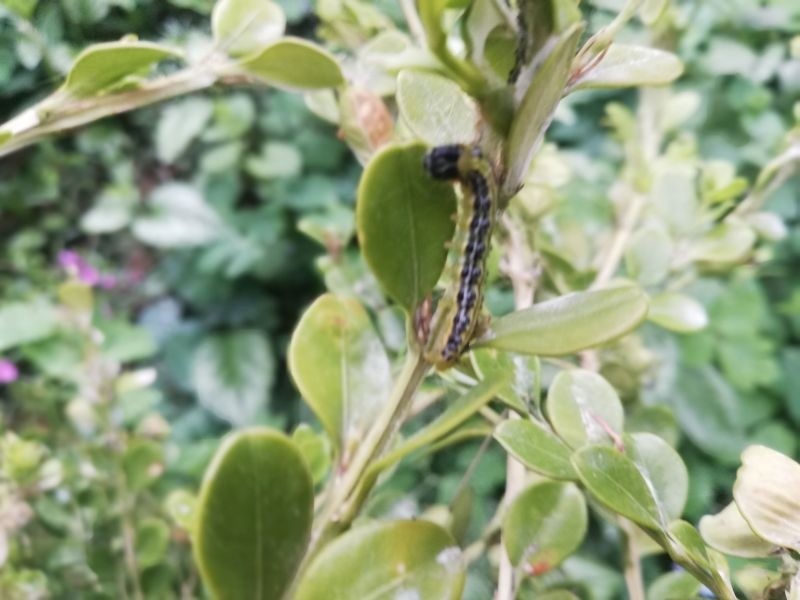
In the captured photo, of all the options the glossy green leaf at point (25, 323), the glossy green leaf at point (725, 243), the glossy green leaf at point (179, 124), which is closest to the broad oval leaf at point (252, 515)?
the glossy green leaf at point (725, 243)

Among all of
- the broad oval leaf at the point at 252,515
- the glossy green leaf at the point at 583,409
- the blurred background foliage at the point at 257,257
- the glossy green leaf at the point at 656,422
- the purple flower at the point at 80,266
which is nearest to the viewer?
the broad oval leaf at the point at 252,515

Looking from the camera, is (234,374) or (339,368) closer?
(339,368)

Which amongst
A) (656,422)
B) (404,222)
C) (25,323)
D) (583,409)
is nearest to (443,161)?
(404,222)

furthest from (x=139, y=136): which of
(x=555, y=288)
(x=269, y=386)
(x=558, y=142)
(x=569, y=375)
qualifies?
(x=569, y=375)

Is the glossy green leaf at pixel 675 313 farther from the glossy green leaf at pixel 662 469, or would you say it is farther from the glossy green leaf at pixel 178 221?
the glossy green leaf at pixel 178 221

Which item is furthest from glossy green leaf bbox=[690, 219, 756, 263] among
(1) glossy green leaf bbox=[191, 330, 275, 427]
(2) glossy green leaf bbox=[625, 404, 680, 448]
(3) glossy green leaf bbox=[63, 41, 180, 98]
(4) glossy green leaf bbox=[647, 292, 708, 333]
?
→ (1) glossy green leaf bbox=[191, 330, 275, 427]

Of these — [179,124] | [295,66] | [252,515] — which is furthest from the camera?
[179,124]

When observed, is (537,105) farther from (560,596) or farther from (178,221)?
(178,221)
